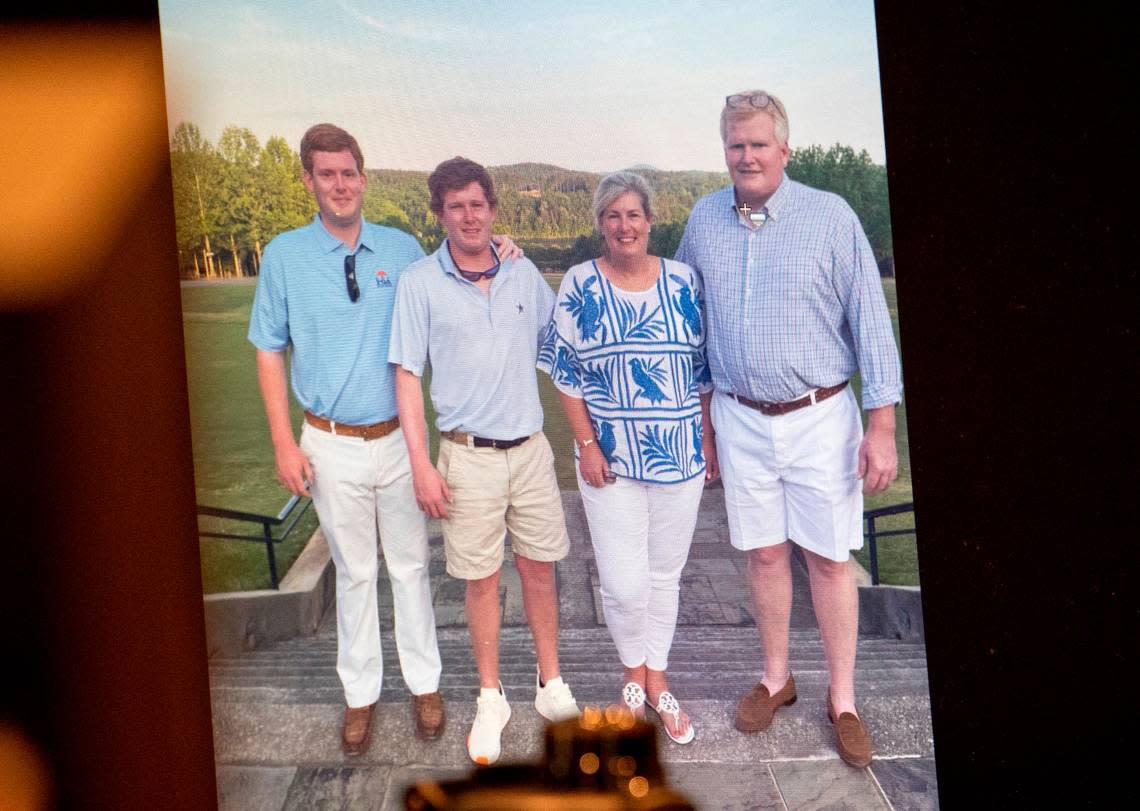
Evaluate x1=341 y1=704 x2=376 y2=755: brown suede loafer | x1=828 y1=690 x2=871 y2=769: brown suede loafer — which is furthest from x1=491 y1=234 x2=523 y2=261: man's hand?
x1=828 y1=690 x2=871 y2=769: brown suede loafer

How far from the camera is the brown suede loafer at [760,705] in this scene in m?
2.27

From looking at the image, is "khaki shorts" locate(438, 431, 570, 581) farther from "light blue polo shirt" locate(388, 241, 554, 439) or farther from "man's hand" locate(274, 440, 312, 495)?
"man's hand" locate(274, 440, 312, 495)

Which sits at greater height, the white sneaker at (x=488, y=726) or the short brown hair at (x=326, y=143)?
the short brown hair at (x=326, y=143)

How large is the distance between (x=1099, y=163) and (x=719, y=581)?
4.83 ft

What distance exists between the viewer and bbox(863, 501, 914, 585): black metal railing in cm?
227

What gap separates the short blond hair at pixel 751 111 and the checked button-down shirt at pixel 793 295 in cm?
13

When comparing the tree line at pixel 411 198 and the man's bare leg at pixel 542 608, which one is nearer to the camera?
the tree line at pixel 411 198

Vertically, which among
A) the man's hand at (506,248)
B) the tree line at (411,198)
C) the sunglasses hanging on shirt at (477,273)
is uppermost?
the tree line at (411,198)

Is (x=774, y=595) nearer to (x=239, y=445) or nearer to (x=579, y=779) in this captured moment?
(x=579, y=779)

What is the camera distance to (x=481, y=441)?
2.24 m

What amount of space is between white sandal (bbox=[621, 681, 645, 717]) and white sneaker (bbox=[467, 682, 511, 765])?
0.31 meters

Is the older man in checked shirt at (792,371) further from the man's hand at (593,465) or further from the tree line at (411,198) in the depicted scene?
the man's hand at (593,465)

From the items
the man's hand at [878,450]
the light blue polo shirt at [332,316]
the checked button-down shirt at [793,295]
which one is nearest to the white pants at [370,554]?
the light blue polo shirt at [332,316]

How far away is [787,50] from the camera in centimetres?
220
